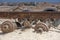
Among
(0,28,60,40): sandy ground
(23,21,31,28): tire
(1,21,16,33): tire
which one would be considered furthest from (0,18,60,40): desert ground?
(23,21,31,28): tire

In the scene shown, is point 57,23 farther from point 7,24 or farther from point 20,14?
point 7,24

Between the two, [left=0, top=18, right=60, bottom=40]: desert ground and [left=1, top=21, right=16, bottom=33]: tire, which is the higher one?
[left=1, top=21, right=16, bottom=33]: tire

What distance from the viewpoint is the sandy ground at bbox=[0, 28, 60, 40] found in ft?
19.8

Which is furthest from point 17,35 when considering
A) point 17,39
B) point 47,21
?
point 47,21

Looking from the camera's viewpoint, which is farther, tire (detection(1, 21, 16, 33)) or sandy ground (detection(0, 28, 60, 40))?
tire (detection(1, 21, 16, 33))

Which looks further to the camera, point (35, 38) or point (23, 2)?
point (23, 2)

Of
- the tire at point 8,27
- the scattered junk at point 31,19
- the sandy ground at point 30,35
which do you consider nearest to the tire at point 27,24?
the scattered junk at point 31,19

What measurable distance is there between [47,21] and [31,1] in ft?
14.6

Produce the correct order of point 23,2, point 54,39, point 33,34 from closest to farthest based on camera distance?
point 54,39 < point 33,34 < point 23,2

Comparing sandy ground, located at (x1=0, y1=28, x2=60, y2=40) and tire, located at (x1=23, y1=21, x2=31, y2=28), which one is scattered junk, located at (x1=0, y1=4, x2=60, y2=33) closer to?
tire, located at (x1=23, y1=21, x2=31, y2=28)

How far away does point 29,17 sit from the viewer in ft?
23.7

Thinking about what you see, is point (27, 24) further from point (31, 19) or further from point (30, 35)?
point (30, 35)

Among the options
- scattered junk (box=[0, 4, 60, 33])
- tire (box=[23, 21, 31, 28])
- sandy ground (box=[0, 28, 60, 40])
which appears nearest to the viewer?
sandy ground (box=[0, 28, 60, 40])

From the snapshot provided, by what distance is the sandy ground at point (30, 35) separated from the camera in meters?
6.03
